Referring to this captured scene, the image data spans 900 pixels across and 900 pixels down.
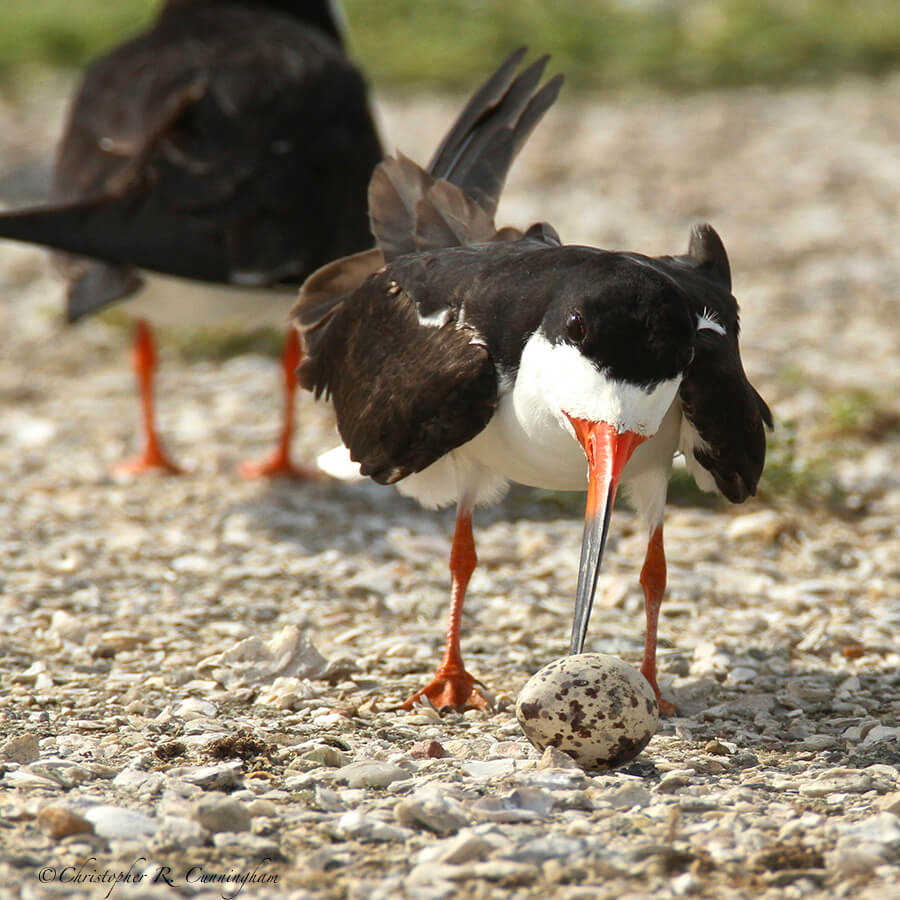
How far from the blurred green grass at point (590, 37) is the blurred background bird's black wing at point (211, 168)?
757 cm

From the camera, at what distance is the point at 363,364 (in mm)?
4320

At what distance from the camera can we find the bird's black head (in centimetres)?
354

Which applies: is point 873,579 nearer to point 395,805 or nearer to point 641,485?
point 641,485

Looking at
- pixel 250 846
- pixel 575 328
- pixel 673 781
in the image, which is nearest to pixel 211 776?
pixel 250 846

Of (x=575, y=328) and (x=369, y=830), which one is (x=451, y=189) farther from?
(x=369, y=830)

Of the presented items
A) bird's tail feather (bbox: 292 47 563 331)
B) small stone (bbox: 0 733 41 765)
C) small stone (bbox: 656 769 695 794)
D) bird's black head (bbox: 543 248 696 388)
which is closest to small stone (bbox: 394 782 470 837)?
small stone (bbox: 656 769 695 794)

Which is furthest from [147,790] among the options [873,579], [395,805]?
[873,579]

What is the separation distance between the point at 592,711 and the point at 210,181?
10.6 ft

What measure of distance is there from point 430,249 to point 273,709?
1.50 metres

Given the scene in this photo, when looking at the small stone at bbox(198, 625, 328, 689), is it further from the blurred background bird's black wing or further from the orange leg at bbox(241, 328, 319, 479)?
the orange leg at bbox(241, 328, 319, 479)

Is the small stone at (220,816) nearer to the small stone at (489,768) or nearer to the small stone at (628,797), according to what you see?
the small stone at (489,768)

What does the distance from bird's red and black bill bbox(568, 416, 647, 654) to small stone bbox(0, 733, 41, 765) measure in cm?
136

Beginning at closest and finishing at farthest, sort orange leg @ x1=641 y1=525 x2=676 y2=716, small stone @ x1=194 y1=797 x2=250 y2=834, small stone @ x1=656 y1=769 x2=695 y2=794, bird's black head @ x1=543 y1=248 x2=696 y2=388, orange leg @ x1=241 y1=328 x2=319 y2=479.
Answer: small stone @ x1=194 y1=797 x2=250 y2=834
small stone @ x1=656 y1=769 x2=695 y2=794
bird's black head @ x1=543 y1=248 x2=696 y2=388
orange leg @ x1=641 y1=525 x2=676 y2=716
orange leg @ x1=241 y1=328 x2=319 y2=479

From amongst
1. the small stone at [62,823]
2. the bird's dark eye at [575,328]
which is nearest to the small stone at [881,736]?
the bird's dark eye at [575,328]
